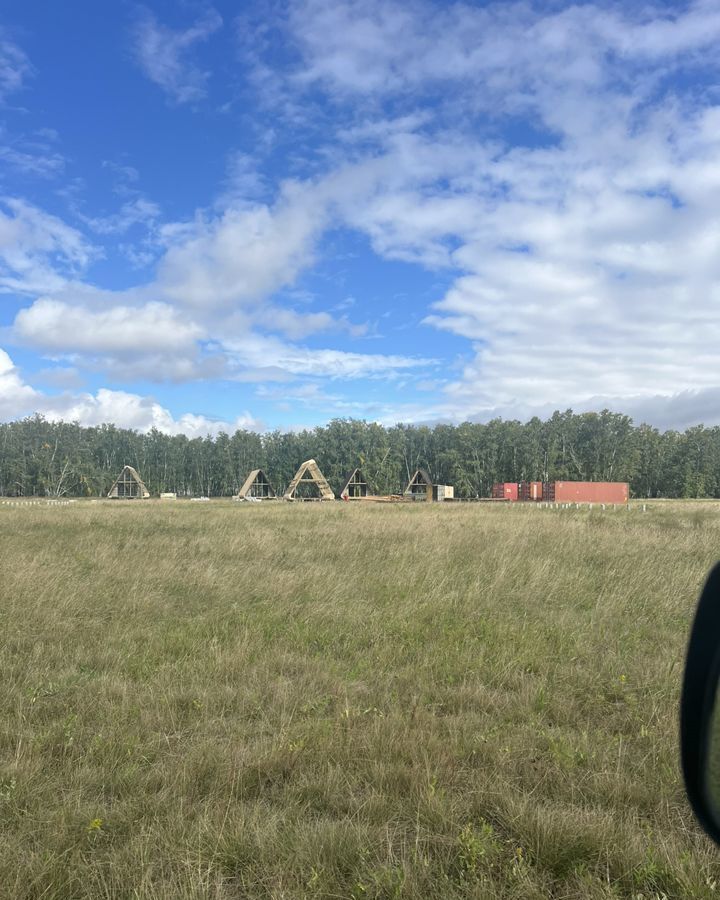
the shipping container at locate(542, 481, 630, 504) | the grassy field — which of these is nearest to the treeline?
the shipping container at locate(542, 481, 630, 504)

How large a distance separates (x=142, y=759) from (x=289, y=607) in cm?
391

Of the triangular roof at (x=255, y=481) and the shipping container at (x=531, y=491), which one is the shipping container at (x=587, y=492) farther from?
the triangular roof at (x=255, y=481)

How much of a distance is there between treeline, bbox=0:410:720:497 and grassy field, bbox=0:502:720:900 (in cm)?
9103

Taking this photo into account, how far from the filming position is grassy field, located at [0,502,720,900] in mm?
2695

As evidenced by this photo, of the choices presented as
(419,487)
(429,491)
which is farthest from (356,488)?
(429,491)

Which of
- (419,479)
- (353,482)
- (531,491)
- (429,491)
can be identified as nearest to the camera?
(429,491)

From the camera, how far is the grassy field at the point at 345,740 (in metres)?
2.70

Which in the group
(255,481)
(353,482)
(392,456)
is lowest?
(255,481)

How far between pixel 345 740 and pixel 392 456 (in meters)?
103

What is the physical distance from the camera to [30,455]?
102562mm

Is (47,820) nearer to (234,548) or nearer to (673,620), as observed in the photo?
(673,620)

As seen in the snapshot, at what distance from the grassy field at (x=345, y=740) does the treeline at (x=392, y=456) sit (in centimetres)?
9103

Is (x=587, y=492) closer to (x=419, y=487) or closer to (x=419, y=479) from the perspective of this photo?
(x=419, y=487)

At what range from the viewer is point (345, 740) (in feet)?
12.6
